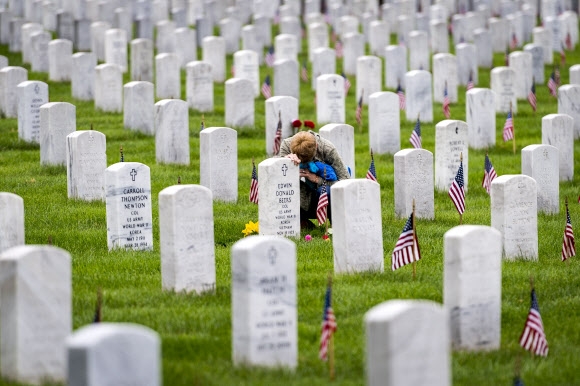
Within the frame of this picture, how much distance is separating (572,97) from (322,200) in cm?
821

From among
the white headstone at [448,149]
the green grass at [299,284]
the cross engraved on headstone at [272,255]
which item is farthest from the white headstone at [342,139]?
the cross engraved on headstone at [272,255]

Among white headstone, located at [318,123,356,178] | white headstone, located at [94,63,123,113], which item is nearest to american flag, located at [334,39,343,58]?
white headstone, located at [94,63,123,113]

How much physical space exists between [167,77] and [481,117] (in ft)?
21.6

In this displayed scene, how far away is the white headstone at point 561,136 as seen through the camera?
17.3m

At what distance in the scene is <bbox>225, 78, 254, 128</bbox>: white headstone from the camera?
19.8m

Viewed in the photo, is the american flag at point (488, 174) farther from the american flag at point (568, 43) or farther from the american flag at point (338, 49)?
the american flag at point (568, 43)

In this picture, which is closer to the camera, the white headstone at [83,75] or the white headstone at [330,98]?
the white headstone at [330,98]

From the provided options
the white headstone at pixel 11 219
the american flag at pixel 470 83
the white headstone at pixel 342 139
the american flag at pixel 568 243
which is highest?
the american flag at pixel 470 83

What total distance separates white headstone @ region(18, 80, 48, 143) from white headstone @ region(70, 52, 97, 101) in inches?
160

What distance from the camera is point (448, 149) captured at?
53.6 ft

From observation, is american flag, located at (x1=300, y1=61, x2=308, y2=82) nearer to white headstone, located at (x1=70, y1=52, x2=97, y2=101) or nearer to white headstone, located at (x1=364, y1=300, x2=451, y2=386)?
white headstone, located at (x1=70, y1=52, x2=97, y2=101)

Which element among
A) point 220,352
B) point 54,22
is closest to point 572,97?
point 220,352

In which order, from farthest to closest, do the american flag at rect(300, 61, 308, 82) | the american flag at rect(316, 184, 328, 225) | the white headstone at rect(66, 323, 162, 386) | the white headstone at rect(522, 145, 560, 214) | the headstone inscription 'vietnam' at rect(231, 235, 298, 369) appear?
the american flag at rect(300, 61, 308, 82) < the white headstone at rect(522, 145, 560, 214) < the american flag at rect(316, 184, 328, 225) < the headstone inscription 'vietnam' at rect(231, 235, 298, 369) < the white headstone at rect(66, 323, 162, 386)

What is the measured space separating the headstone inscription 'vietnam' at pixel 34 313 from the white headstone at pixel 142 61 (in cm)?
1681
